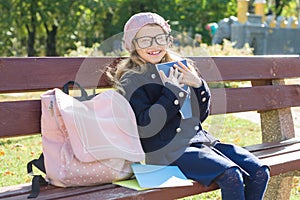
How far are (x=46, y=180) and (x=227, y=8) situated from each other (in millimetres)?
23452

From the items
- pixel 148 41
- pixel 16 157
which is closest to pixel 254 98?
pixel 148 41

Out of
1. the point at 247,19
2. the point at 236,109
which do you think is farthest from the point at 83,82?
the point at 247,19

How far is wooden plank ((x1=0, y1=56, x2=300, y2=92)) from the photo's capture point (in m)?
2.42

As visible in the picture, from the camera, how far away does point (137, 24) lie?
2570mm

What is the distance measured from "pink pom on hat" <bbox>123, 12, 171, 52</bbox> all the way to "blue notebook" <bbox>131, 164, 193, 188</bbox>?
643 millimetres

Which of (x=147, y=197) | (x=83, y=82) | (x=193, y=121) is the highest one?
(x=83, y=82)

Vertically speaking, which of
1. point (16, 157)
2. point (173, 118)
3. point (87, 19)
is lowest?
point (87, 19)

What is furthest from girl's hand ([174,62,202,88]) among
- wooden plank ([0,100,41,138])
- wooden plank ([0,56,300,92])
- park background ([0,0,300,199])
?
park background ([0,0,300,199])

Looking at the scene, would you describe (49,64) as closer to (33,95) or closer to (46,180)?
(46,180)

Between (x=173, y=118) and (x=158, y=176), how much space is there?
35 cm

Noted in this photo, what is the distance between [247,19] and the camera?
17859 mm

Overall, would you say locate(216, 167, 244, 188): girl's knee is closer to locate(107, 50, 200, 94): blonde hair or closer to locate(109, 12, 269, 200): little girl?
locate(109, 12, 269, 200): little girl

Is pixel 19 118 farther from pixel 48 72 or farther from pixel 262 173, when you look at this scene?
pixel 262 173

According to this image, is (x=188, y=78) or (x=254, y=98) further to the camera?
(x=254, y=98)
